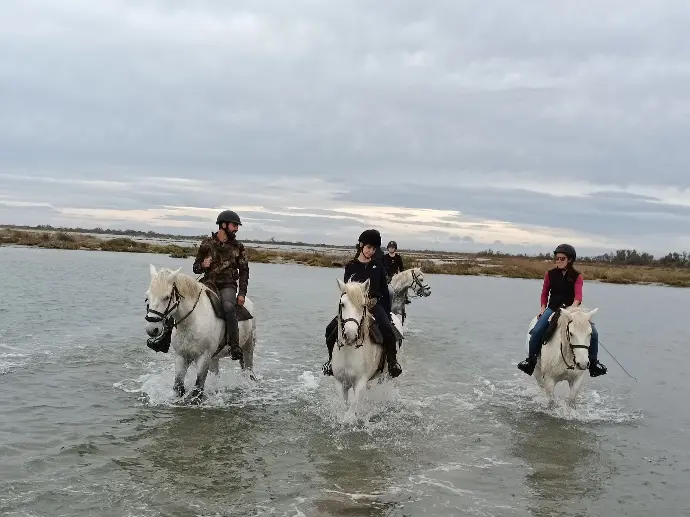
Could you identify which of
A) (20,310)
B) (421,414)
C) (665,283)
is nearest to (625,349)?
(421,414)

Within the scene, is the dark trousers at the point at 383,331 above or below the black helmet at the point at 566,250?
below

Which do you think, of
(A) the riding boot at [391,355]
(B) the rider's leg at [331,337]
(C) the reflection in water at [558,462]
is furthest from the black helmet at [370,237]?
(C) the reflection in water at [558,462]

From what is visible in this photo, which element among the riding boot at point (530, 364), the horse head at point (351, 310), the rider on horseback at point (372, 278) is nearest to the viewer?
the horse head at point (351, 310)

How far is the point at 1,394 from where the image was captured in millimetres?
8375

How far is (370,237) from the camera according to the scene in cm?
781

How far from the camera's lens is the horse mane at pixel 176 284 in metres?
7.41

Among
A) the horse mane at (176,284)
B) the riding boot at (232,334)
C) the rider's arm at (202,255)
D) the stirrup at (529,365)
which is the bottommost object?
the stirrup at (529,365)

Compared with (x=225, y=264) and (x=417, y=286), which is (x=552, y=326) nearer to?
(x=225, y=264)

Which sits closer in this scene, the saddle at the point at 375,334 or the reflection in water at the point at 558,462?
the reflection in water at the point at 558,462

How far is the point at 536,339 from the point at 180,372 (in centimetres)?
520

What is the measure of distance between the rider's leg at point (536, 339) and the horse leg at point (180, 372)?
4.94 metres

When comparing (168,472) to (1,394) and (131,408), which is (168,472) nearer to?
(131,408)

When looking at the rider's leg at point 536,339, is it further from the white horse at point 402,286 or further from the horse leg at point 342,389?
the white horse at point 402,286

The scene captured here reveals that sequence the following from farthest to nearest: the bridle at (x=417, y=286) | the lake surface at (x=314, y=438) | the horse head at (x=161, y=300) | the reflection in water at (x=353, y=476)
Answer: the bridle at (x=417, y=286) → the horse head at (x=161, y=300) → the lake surface at (x=314, y=438) → the reflection in water at (x=353, y=476)
